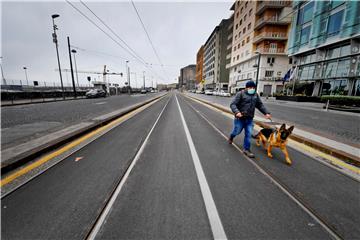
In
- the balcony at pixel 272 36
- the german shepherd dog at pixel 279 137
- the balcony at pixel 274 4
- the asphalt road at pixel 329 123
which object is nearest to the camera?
the german shepherd dog at pixel 279 137

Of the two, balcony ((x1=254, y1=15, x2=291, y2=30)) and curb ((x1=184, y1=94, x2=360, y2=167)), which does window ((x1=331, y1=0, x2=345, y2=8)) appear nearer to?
balcony ((x1=254, y1=15, x2=291, y2=30))

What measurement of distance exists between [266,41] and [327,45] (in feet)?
46.3

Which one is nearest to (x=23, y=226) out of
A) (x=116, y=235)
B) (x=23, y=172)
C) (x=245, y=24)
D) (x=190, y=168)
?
(x=116, y=235)

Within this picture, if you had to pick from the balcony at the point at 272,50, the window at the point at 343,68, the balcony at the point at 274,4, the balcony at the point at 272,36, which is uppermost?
the balcony at the point at 274,4

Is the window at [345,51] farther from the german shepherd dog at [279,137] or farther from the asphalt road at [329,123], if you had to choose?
the german shepherd dog at [279,137]

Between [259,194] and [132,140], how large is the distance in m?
3.85

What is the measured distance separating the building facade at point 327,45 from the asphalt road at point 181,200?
2999 centimetres

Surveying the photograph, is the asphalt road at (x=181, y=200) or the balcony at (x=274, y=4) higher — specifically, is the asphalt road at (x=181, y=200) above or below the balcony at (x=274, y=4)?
below

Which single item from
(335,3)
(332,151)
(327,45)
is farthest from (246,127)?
(335,3)

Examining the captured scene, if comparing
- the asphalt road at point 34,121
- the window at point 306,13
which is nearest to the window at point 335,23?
the window at point 306,13

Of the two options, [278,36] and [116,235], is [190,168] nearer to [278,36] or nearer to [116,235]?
[116,235]

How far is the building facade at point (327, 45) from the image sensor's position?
21172mm

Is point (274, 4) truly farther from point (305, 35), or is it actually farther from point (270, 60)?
point (270, 60)

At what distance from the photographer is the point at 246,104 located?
385 centimetres
